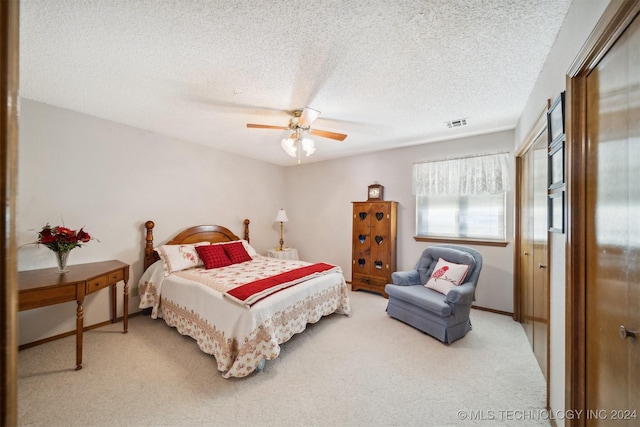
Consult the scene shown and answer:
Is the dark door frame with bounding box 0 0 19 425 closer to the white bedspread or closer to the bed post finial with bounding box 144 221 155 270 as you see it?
the white bedspread

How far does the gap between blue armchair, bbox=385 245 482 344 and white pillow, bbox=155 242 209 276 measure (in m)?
2.52

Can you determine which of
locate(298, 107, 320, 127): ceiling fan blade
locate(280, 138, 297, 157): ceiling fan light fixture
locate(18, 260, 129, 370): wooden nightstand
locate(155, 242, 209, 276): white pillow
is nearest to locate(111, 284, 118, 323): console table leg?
locate(18, 260, 129, 370): wooden nightstand

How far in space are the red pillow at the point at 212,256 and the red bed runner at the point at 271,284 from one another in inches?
37.9

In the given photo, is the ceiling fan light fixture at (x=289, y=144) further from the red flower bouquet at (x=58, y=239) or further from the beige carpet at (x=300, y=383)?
the red flower bouquet at (x=58, y=239)

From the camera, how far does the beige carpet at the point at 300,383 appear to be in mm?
1623

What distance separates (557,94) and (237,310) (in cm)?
275

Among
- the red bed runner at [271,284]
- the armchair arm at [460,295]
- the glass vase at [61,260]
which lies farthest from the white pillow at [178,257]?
the armchair arm at [460,295]

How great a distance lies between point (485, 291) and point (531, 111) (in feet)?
7.53

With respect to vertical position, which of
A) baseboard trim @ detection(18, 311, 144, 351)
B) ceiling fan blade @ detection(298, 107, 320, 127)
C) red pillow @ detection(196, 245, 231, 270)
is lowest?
baseboard trim @ detection(18, 311, 144, 351)

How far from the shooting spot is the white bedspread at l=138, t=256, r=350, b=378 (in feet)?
6.63

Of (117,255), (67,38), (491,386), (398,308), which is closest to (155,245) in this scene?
(117,255)

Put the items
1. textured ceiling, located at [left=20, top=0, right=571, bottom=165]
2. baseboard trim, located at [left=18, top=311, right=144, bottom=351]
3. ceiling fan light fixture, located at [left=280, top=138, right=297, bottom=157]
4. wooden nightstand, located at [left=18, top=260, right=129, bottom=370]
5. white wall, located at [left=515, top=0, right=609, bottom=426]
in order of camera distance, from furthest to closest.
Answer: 1. ceiling fan light fixture, located at [left=280, top=138, right=297, bottom=157]
2. baseboard trim, located at [left=18, top=311, right=144, bottom=351]
3. wooden nightstand, located at [left=18, top=260, right=129, bottom=370]
4. textured ceiling, located at [left=20, top=0, right=571, bottom=165]
5. white wall, located at [left=515, top=0, right=609, bottom=426]

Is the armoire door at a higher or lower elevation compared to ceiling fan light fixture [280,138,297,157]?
lower

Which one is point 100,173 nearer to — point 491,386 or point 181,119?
point 181,119
